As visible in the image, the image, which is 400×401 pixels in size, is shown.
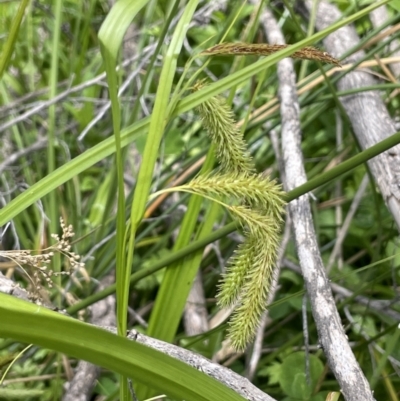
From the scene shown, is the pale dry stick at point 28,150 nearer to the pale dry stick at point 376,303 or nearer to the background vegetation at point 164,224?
the background vegetation at point 164,224

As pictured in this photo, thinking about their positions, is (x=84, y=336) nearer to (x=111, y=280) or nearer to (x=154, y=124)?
(x=154, y=124)

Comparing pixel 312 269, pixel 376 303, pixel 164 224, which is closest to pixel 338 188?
pixel 376 303

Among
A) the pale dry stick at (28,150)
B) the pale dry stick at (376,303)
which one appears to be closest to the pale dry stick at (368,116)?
the pale dry stick at (376,303)

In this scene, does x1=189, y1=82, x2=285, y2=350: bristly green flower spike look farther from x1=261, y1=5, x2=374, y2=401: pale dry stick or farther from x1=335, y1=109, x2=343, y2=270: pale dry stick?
x1=335, y1=109, x2=343, y2=270: pale dry stick

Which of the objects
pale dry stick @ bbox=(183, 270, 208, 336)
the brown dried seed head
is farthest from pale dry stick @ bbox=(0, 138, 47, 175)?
the brown dried seed head

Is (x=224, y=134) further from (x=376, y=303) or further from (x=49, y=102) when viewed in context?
(x=49, y=102)

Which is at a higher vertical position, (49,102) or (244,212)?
(49,102)

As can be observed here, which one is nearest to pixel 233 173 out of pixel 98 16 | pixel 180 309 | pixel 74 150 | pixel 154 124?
pixel 154 124
